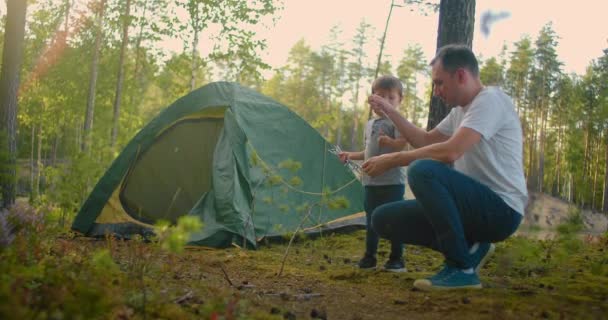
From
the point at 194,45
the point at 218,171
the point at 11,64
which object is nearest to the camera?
the point at 218,171

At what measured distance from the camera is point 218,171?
5586mm

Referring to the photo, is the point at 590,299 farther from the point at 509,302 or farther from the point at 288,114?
the point at 288,114

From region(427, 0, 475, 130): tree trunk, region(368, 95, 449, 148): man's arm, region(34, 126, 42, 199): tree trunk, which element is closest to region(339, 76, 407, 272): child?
region(368, 95, 449, 148): man's arm

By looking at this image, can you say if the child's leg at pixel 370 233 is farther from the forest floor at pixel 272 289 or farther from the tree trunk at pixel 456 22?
the tree trunk at pixel 456 22

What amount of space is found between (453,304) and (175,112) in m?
4.13

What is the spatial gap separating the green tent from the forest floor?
4.44ft

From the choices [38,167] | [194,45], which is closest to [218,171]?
[194,45]

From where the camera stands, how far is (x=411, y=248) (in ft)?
18.2

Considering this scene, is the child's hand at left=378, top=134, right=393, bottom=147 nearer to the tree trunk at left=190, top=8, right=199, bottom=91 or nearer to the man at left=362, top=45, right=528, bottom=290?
the man at left=362, top=45, right=528, bottom=290

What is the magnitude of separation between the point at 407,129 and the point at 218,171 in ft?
8.53

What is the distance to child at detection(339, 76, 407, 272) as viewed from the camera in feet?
13.0

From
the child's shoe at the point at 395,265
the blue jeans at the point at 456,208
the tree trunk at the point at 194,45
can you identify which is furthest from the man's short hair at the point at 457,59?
the tree trunk at the point at 194,45

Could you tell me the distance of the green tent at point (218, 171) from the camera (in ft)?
18.3

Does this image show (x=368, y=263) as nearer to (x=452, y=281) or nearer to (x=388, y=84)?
(x=452, y=281)
